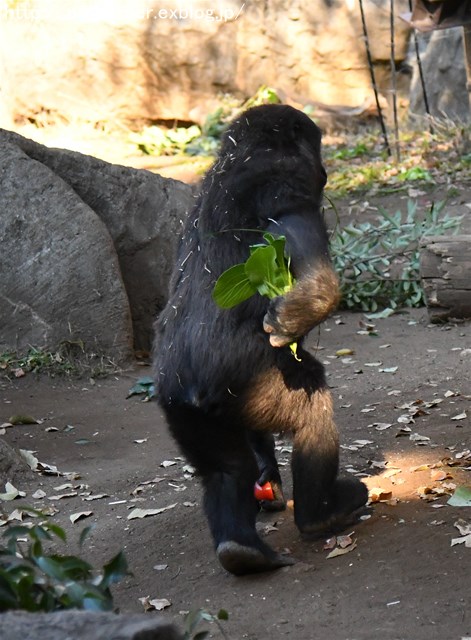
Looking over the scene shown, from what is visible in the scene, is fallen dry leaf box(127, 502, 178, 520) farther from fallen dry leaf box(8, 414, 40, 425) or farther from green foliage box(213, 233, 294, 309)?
fallen dry leaf box(8, 414, 40, 425)

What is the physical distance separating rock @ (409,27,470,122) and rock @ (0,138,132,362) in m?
6.92

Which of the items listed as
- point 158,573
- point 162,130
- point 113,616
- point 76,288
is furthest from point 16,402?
point 162,130

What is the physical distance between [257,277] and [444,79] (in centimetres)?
1052

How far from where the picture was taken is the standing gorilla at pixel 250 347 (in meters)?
3.79

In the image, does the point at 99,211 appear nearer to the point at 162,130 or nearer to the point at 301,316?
the point at 301,316

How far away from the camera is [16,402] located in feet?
22.2

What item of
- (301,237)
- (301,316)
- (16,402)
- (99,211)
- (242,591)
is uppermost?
(301,237)

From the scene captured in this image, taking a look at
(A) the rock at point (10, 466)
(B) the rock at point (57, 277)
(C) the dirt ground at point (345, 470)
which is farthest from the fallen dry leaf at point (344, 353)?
(A) the rock at point (10, 466)

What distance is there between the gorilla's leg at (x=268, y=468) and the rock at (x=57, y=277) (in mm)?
2982

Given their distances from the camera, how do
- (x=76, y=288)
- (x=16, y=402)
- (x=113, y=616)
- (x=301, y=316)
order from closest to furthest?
(x=113, y=616)
(x=301, y=316)
(x=16, y=402)
(x=76, y=288)

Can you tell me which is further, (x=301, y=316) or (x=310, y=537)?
(x=310, y=537)

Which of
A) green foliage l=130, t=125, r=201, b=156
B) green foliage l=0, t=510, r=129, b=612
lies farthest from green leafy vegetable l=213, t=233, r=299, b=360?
green foliage l=130, t=125, r=201, b=156

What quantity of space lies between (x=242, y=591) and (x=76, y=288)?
3.94 metres

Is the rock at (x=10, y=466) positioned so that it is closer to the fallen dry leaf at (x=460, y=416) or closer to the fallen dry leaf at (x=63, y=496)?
the fallen dry leaf at (x=63, y=496)
